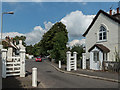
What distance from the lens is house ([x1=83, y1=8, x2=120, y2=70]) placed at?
1335 cm

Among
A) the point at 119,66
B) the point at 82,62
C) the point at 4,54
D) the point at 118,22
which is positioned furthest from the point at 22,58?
the point at 118,22

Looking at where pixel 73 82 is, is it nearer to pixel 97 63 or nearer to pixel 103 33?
pixel 97 63

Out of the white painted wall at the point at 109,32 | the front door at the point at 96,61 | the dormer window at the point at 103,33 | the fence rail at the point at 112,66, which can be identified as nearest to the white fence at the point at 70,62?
the front door at the point at 96,61

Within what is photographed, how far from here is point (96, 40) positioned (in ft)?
51.4

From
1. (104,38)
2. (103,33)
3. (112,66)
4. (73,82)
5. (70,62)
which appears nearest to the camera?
(73,82)

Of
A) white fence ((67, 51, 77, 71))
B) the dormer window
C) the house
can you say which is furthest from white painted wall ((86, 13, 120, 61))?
white fence ((67, 51, 77, 71))

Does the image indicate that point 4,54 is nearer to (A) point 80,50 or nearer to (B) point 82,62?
(B) point 82,62

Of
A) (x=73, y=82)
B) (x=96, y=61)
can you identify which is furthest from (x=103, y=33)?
(x=73, y=82)

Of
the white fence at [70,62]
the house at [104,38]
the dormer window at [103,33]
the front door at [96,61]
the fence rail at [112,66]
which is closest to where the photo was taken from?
the fence rail at [112,66]

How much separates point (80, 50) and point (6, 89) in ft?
45.0

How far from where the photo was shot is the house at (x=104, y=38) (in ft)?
43.8

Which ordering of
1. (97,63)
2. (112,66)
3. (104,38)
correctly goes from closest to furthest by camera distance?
(112,66) < (97,63) < (104,38)

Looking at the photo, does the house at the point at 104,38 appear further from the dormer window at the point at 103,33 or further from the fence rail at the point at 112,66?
the fence rail at the point at 112,66

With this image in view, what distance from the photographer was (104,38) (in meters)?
14.9
